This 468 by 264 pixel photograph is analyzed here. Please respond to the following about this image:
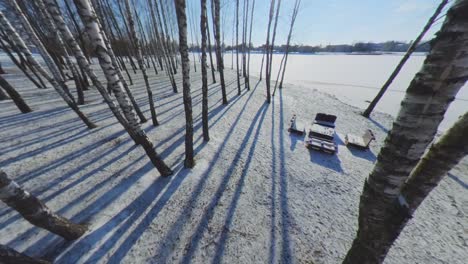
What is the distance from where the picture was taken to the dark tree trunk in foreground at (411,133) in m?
0.99

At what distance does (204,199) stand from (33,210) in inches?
104

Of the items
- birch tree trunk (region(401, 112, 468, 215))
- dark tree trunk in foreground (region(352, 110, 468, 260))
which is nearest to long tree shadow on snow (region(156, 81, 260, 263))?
dark tree trunk in foreground (region(352, 110, 468, 260))

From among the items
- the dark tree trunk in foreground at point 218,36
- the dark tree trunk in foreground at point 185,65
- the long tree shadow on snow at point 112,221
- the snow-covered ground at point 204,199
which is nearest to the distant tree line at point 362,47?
the dark tree trunk in foreground at point 218,36

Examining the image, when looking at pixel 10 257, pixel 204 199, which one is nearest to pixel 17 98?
pixel 10 257

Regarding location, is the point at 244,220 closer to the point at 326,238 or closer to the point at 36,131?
the point at 326,238

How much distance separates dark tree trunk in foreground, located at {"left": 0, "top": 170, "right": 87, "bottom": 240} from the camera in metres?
1.90

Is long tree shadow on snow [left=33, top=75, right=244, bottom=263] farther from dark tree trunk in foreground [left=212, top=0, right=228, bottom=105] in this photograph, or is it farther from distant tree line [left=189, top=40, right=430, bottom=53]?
distant tree line [left=189, top=40, right=430, bottom=53]

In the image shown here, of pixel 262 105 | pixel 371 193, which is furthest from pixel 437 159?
pixel 262 105

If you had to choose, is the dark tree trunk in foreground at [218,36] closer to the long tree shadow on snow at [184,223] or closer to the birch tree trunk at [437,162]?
the long tree shadow on snow at [184,223]

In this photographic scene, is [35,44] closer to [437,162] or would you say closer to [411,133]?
[411,133]

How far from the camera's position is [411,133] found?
1236mm

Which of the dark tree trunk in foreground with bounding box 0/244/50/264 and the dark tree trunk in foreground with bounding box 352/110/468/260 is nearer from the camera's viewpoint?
the dark tree trunk in foreground with bounding box 352/110/468/260

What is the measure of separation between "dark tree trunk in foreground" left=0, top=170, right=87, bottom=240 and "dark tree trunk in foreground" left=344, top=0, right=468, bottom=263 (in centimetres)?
388

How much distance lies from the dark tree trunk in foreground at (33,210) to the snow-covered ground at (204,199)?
0.84 feet
